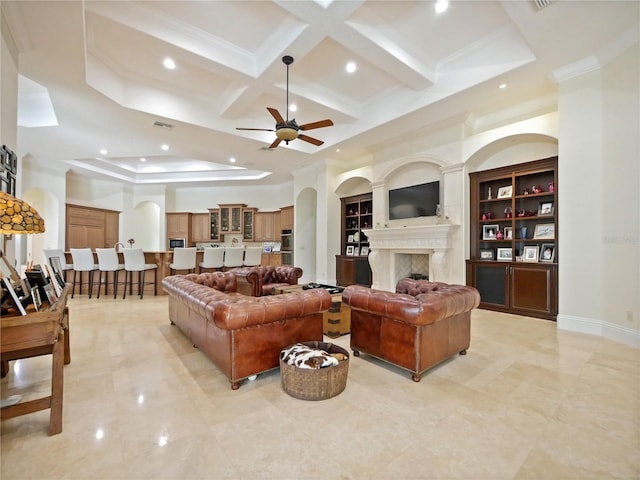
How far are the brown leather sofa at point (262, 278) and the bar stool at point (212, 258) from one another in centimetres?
177

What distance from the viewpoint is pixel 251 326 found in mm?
2387

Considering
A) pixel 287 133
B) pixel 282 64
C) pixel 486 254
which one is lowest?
pixel 486 254

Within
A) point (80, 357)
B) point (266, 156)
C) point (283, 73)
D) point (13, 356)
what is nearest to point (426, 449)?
point (13, 356)

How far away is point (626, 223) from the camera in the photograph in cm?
345

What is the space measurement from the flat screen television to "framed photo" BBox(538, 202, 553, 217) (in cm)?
160

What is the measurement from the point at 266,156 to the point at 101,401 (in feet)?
19.7

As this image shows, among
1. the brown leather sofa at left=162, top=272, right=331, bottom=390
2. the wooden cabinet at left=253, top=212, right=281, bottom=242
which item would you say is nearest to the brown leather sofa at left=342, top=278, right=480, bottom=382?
the brown leather sofa at left=162, top=272, right=331, bottom=390

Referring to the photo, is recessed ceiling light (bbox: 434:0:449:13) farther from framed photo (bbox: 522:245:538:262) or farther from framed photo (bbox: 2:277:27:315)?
framed photo (bbox: 2:277:27:315)

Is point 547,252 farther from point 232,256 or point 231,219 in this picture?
point 231,219

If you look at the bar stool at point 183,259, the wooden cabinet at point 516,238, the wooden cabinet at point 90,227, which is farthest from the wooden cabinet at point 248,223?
the wooden cabinet at point 516,238

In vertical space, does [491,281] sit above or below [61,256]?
below

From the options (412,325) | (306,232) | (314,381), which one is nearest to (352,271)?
(306,232)

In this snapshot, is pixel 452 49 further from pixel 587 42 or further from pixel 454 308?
pixel 454 308

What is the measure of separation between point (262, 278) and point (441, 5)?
183 inches
